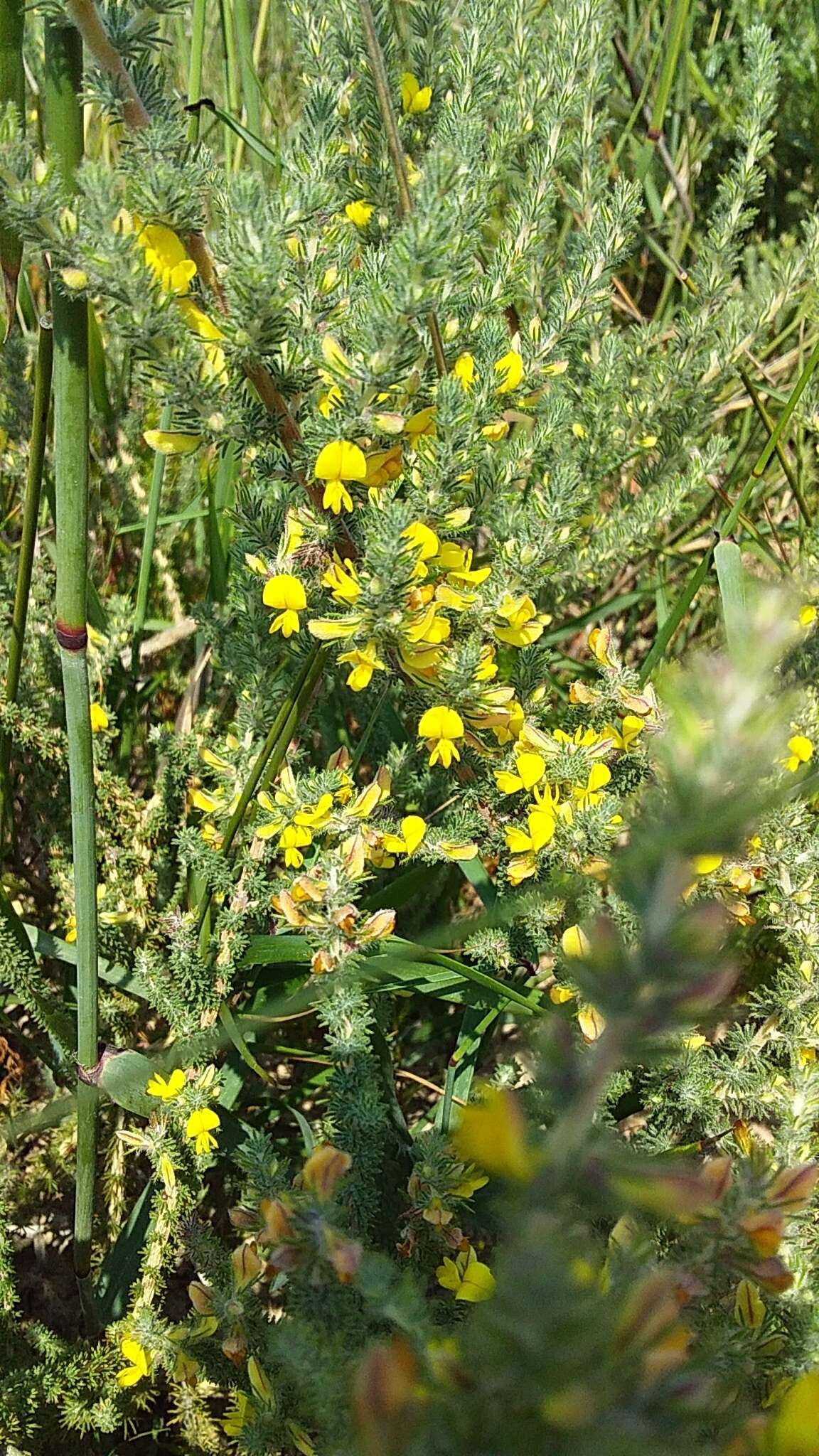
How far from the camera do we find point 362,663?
31.5 inches

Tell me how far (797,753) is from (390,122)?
26.0 inches

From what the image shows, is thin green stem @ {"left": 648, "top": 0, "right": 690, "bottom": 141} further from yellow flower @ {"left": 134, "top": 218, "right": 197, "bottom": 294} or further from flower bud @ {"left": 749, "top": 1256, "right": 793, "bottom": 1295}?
flower bud @ {"left": 749, "top": 1256, "right": 793, "bottom": 1295}

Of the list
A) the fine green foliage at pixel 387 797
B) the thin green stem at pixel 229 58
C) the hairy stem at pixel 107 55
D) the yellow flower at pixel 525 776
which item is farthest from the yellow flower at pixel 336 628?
the thin green stem at pixel 229 58

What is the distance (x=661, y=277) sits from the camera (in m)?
2.04

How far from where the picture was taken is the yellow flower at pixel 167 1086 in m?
0.95

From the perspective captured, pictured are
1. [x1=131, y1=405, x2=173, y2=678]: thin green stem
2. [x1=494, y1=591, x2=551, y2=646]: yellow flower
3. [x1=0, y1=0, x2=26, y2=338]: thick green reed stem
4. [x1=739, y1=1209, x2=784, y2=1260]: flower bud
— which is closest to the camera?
[x1=739, y1=1209, x2=784, y2=1260]: flower bud

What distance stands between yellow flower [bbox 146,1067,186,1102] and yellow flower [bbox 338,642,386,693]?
1.39ft

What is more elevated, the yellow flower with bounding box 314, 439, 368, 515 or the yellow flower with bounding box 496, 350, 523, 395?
the yellow flower with bounding box 496, 350, 523, 395

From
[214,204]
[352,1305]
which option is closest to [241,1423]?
[352,1305]

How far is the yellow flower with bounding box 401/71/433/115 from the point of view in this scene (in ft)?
3.32

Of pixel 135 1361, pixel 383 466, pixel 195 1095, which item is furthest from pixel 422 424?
pixel 135 1361

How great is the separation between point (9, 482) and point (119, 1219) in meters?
0.93

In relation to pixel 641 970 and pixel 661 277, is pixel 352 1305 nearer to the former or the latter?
pixel 641 970

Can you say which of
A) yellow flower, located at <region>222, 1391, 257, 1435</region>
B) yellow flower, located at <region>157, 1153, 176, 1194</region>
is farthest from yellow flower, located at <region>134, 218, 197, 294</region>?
yellow flower, located at <region>222, 1391, 257, 1435</region>
